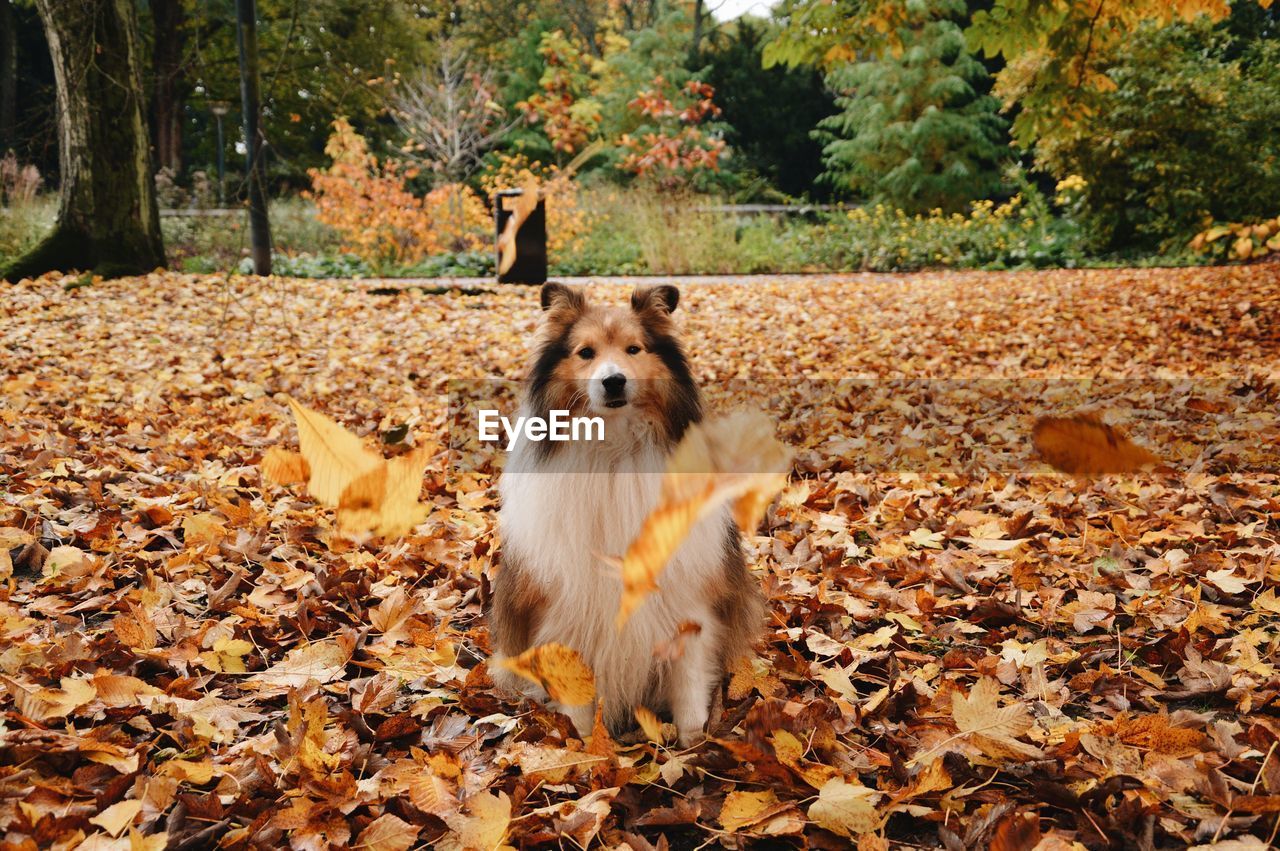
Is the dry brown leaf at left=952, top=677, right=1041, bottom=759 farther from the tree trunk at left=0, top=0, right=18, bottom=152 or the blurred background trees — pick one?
the tree trunk at left=0, top=0, right=18, bottom=152

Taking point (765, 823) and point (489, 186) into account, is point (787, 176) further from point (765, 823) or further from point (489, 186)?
point (765, 823)

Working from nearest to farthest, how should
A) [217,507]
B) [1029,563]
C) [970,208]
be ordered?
[1029,563] → [217,507] → [970,208]

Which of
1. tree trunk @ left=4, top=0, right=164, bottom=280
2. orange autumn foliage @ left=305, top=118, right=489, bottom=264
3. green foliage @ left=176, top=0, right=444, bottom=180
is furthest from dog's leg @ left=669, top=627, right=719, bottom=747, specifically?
green foliage @ left=176, top=0, right=444, bottom=180

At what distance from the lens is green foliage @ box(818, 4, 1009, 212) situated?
17953mm

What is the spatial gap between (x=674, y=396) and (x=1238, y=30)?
2247 centimetres

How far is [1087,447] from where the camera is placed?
1562mm

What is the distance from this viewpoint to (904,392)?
6.26 meters

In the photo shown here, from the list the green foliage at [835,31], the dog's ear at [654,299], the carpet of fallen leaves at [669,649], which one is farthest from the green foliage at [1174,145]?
the dog's ear at [654,299]

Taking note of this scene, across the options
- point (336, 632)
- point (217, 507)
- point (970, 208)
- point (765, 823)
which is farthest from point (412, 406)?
point (970, 208)

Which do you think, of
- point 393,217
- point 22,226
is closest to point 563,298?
point 22,226

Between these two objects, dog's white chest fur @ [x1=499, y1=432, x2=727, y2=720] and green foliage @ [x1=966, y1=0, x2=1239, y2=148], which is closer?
dog's white chest fur @ [x1=499, y1=432, x2=727, y2=720]

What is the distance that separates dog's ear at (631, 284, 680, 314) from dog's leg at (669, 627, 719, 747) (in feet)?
3.05

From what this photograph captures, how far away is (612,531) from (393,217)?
41.2ft

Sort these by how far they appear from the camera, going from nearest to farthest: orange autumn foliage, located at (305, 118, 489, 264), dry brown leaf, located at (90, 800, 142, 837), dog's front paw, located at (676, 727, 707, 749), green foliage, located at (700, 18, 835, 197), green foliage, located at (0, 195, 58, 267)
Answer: dry brown leaf, located at (90, 800, 142, 837) → dog's front paw, located at (676, 727, 707, 749) → green foliage, located at (0, 195, 58, 267) → orange autumn foliage, located at (305, 118, 489, 264) → green foliage, located at (700, 18, 835, 197)
